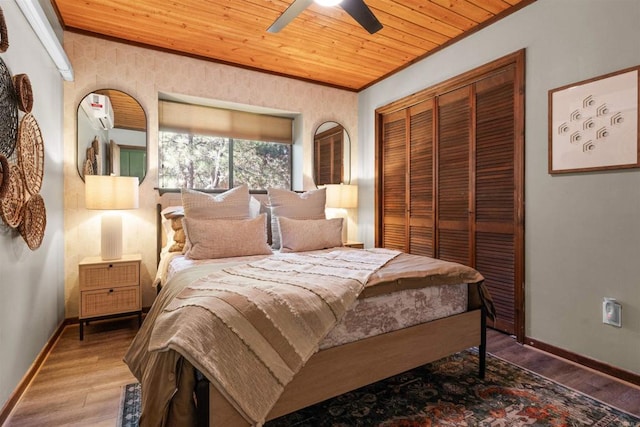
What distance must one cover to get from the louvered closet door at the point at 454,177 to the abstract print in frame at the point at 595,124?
75cm

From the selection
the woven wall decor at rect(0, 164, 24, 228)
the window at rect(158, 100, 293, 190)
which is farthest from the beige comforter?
the window at rect(158, 100, 293, 190)

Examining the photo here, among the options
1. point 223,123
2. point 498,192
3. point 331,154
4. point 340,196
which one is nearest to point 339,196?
point 340,196

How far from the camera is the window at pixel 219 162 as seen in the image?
3617 millimetres

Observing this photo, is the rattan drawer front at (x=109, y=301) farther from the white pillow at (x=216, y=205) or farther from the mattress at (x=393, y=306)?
the mattress at (x=393, y=306)

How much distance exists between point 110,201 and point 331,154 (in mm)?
2525

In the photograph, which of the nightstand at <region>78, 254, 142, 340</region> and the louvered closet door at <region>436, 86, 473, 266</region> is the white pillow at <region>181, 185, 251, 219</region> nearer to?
the nightstand at <region>78, 254, 142, 340</region>

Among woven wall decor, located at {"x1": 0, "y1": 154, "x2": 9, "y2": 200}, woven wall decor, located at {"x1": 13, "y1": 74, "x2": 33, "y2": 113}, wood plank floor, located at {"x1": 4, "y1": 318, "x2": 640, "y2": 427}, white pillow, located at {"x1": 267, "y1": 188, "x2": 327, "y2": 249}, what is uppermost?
woven wall decor, located at {"x1": 13, "y1": 74, "x2": 33, "y2": 113}

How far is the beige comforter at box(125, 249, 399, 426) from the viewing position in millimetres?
1146

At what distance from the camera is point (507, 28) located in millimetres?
2674

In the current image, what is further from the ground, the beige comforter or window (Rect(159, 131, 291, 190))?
window (Rect(159, 131, 291, 190))

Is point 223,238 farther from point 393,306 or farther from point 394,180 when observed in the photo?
point 394,180

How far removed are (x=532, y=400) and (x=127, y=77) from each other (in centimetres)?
399

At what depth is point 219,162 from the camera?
388cm

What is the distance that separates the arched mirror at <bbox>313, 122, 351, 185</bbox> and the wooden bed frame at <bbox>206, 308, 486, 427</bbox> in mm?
2624
